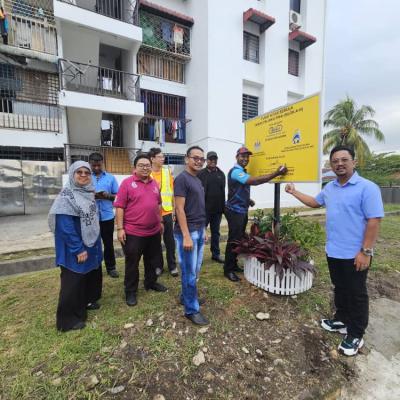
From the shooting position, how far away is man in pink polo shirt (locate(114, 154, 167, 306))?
2.78 m

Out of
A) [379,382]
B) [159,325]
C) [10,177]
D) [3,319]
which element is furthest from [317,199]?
[10,177]

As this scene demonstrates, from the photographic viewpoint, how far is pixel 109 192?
11.6 feet

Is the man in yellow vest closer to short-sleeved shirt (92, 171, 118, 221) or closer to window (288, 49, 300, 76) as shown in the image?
short-sleeved shirt (92, 171, 118, 221)

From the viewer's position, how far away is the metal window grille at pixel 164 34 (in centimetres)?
1059

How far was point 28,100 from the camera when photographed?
873cm

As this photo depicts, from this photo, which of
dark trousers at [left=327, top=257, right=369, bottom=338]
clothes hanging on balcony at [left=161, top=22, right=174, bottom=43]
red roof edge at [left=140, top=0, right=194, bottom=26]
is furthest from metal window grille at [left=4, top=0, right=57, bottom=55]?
dark trousers at [left=327, top=257, right=369, bottom=338]

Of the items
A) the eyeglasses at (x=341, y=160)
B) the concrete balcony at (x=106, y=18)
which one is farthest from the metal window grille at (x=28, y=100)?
the eyeglasses at (x=341, y=160)

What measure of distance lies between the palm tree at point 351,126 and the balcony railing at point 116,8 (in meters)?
18.1

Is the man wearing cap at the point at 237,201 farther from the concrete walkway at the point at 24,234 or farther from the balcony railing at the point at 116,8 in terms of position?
the balcony railing at the point at 116,8

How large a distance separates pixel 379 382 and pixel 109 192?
11.6 ft

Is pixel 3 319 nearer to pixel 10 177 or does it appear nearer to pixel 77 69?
pixel 10 177

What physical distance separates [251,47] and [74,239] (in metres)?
13.4

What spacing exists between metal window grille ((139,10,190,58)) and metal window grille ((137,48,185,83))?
1.21 ft

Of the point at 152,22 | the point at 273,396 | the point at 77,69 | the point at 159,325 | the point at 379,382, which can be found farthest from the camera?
the point at 152,22
